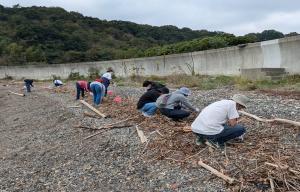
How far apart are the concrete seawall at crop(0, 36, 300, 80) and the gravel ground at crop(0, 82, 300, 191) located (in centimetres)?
250

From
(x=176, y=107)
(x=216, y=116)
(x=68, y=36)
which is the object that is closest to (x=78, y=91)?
(x=176, y=107)

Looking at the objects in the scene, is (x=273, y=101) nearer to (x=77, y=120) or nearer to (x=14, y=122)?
(x=77, y=120)

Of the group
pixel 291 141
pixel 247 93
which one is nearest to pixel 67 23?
pixel 247 93

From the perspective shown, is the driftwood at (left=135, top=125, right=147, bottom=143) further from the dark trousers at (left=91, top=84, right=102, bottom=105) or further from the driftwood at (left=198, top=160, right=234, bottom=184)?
the dark trousers at (left=91, top=84, right=102, bottom=105)

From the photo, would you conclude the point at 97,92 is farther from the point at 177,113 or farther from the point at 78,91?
the point at 177,113

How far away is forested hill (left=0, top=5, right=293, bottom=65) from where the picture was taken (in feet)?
221

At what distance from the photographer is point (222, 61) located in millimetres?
23875

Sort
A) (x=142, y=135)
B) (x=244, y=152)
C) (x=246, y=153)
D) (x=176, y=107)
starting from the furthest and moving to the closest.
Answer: (x=176, y=107) < (x=142, y=135) < (x=244, y=152) < (x=246, y=153)

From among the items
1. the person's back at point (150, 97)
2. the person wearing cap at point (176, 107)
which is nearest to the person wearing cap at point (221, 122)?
the person wearing cap at point (176, 107)

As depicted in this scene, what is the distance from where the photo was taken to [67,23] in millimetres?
85062

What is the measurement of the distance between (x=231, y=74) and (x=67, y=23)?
65070 mm

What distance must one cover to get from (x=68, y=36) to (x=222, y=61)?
57.4m

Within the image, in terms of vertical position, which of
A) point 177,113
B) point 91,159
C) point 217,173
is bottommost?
point 91,159

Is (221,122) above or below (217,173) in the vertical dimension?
above
